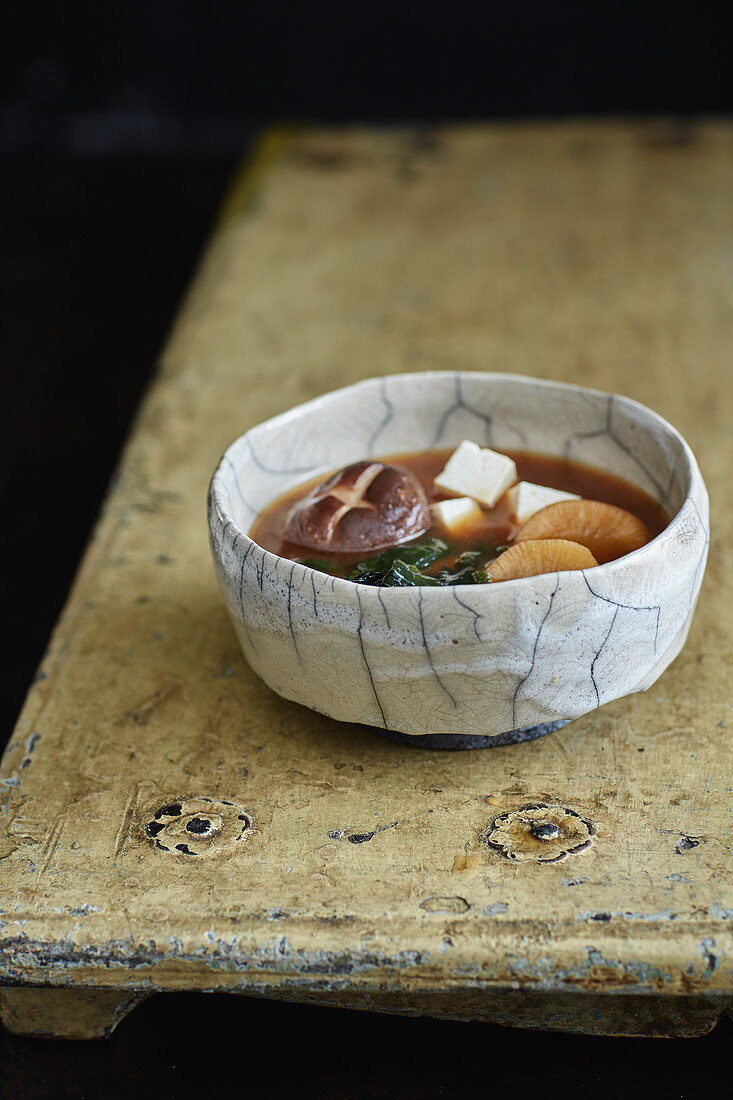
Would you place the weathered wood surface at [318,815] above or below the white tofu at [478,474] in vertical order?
below

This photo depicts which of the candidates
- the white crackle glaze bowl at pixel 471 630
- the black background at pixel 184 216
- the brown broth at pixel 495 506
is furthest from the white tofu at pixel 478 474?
the black background at pixel 184 216

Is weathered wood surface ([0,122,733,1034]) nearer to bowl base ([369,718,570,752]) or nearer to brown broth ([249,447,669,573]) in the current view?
bowl base ([369,718,570,752])

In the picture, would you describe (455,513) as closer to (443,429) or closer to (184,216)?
(443,429)

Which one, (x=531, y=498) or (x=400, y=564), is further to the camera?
(x=531, y=498)

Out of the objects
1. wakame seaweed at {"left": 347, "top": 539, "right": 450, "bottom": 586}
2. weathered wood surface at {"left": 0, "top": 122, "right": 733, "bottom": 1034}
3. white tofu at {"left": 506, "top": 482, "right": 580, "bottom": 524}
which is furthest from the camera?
white tofu at {"left": 506, "top": 482, "right": 580, "bottom": 524}

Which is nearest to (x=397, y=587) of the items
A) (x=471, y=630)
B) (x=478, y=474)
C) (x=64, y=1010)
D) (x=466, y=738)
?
(x=471, y=630)

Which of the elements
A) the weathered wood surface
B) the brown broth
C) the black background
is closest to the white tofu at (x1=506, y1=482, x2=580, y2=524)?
the brown broth

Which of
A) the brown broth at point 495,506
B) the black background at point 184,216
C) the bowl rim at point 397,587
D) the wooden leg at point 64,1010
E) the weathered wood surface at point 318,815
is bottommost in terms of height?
the black background at point 184,216

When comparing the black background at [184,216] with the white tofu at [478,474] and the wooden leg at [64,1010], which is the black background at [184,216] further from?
the white tofu at [478,474]
